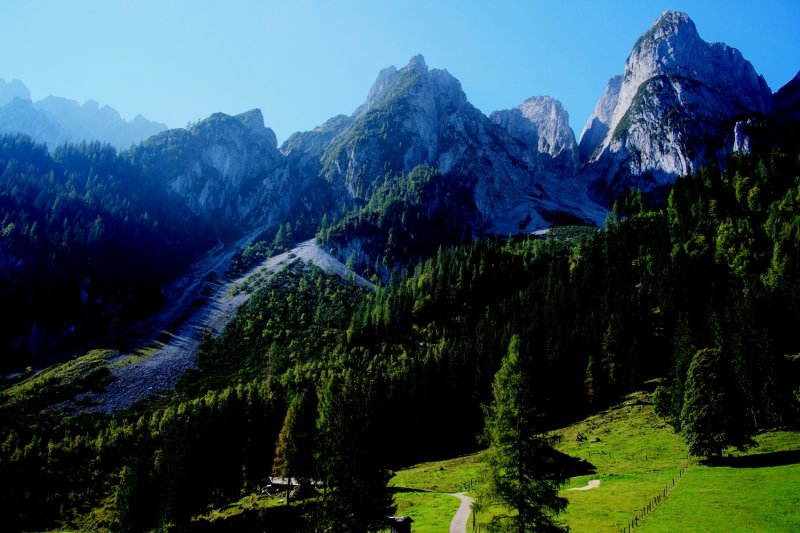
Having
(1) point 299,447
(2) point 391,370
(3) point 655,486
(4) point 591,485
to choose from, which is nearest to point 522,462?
(3) point 655,486

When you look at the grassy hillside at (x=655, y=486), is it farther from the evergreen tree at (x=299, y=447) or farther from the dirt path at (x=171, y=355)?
the dirt path at (x=171, y=355)

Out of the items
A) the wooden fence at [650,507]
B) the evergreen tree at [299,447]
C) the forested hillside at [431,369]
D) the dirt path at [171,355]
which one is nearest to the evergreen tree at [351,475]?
the forested hillside at [431,369]

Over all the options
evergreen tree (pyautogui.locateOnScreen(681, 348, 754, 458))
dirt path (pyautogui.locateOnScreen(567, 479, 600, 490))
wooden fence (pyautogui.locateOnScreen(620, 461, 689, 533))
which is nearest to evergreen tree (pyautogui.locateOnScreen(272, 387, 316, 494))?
dirt path (pyautogui.locateOnScreen(567, 479, 600, 490))

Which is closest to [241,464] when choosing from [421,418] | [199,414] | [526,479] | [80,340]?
[199,414]

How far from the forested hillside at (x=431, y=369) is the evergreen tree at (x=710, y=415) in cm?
70

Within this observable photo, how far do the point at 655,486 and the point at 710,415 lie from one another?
13.4m

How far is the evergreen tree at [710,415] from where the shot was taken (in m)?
53.0

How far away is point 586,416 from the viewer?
90.4 m

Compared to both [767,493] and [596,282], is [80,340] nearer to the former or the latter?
[596,282]

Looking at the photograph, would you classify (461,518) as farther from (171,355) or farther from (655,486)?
(171,355)

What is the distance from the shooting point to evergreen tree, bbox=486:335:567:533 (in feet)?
86.5

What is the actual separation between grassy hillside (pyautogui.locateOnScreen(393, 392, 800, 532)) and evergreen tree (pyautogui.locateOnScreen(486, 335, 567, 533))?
5.23 feet

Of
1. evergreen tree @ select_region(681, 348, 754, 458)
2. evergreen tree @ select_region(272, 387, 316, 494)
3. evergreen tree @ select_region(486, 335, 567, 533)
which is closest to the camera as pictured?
evergreen tree @ select_region(486, 335, 567, 533)

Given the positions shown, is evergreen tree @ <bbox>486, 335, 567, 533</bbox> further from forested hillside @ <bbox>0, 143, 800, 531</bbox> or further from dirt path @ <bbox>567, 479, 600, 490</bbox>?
dirt path @ <bbox>567, 479, 600, 490</bbox>
